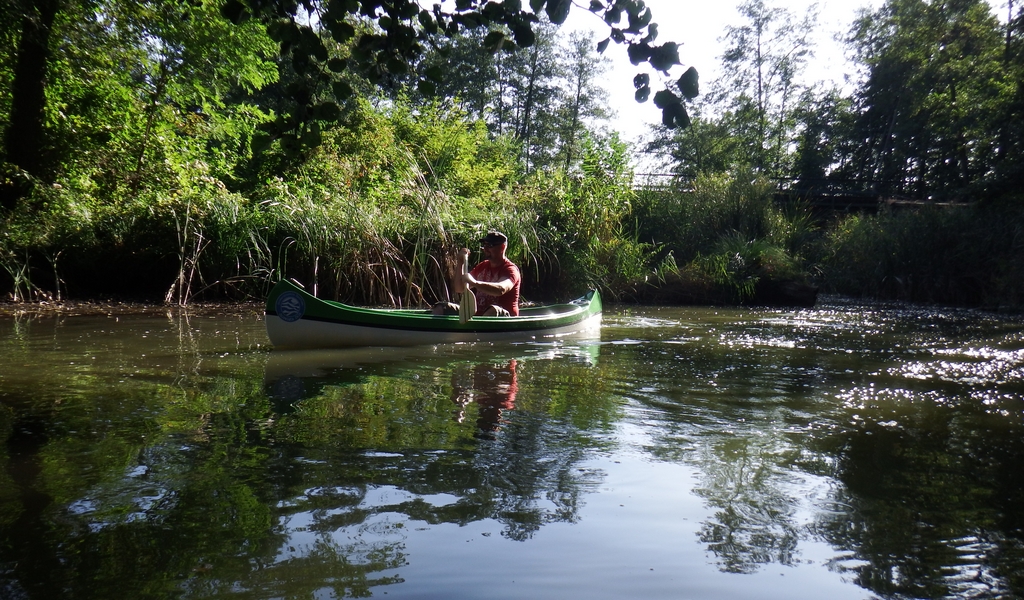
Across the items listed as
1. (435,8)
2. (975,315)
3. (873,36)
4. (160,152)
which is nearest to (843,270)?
(975,315)

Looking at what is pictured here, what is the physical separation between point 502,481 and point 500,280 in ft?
20.2

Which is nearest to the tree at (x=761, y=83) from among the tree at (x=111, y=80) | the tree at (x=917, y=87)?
the tree at (x=917, y=87)

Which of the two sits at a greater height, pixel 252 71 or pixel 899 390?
pixel 252 71

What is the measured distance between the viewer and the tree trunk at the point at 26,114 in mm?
12969

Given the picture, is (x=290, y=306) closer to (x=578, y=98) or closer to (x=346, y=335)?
(x=346, y=335)

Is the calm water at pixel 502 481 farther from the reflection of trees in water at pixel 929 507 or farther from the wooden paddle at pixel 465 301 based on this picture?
the wooden paddle at pixel 465 301

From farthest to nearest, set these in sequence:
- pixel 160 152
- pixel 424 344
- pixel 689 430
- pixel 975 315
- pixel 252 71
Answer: pixel 252 71 → pixel 160 152 → pixel 975 315 → pixel 424 344 → pixel 689 430

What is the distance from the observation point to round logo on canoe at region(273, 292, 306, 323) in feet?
25.0

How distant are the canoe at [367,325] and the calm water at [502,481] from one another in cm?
69

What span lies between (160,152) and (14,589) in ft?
45.9

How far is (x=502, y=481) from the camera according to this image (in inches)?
135

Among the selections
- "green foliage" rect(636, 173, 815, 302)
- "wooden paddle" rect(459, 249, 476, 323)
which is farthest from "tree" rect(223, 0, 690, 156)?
"green foliage" rect(636, 173, 815, 302)

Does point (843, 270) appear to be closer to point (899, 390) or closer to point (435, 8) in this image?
point (899, 390)

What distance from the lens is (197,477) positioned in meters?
3.35
